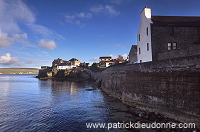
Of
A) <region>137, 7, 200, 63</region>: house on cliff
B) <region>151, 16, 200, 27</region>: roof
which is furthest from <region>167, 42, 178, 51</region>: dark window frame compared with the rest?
<region>151, 16, 200, 27</region>: roof

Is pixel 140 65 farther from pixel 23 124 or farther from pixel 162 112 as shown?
pixel 23 124

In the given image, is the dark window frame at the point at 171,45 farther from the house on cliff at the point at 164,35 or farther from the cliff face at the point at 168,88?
the cliff face at the point at 168,88

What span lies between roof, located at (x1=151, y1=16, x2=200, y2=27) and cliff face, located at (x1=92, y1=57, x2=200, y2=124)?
928cm

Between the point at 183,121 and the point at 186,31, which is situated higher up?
the point at 186,31

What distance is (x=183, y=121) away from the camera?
11219 mm

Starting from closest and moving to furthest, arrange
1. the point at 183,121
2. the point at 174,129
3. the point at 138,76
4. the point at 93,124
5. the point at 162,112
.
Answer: the point at 174,129
the point at 183,121
the point at 93,124
the point at 162,112
the point at 138,76

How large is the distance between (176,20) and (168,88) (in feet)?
52.7

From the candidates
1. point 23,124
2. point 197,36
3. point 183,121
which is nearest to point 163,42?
point 197,36

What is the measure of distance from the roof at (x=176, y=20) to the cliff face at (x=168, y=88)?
30.4 feet

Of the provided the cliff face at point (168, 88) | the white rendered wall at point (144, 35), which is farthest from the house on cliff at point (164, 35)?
the cliff face at point (168, 88)

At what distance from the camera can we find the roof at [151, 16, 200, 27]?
22219 mm

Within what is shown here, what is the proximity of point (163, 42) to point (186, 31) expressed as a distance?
450cm

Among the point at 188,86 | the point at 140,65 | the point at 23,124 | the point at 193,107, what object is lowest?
the point at 23,124

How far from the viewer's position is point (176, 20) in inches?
932
